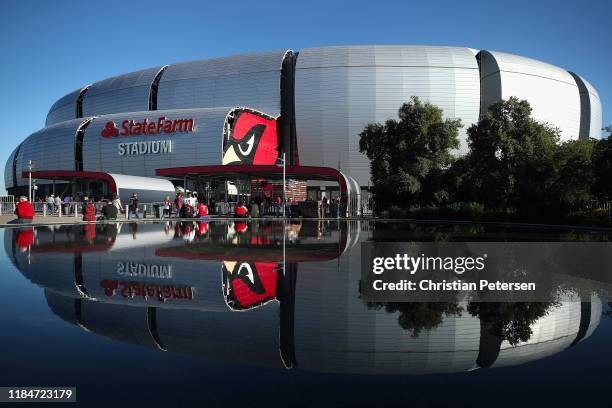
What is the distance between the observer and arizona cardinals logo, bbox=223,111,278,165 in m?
55.0

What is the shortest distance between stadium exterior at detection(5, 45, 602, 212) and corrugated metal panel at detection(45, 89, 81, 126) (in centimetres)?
974

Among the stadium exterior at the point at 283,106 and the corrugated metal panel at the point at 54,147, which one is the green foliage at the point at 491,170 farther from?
the corrugated metal panel at the point at 54,147

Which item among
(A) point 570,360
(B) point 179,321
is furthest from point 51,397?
(A) point 570,360

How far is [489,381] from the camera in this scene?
359cm

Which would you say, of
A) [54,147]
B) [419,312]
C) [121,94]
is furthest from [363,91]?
[419,312]

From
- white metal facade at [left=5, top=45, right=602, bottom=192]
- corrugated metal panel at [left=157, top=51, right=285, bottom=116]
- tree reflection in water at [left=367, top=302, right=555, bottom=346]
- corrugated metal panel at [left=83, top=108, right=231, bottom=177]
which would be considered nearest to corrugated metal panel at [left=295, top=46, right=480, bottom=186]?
white metal facade at [left=5, top=45, right=602, bottom=192]

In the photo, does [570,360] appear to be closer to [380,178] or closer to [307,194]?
[380,178]

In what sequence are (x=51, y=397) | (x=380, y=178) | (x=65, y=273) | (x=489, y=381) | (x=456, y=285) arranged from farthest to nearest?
(x=380, y=178) < (x=65, y=273) < (x=456, y=285) < (x=489, y=381) < (x=51, y=397)

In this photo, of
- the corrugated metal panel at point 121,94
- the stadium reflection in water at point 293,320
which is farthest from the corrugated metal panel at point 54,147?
the stadium reflection in water at point 293,320

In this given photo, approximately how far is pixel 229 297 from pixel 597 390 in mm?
4664

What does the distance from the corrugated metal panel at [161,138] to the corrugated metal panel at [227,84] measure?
485 inches

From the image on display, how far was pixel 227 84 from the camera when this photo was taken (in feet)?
225

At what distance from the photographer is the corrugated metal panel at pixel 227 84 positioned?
67062mm

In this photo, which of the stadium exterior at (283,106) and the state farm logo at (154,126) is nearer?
the state farm logo at (154,126)
